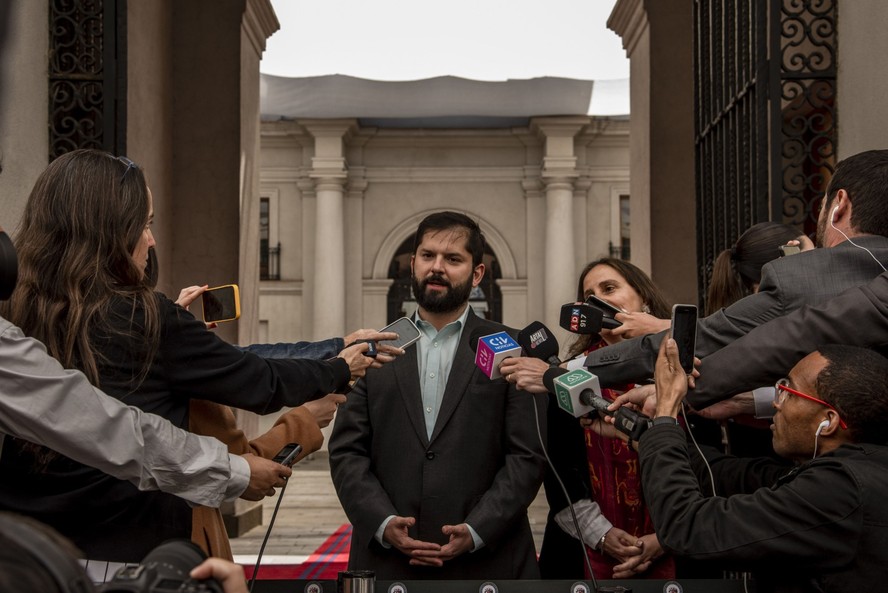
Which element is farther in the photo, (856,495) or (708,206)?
(708,206)

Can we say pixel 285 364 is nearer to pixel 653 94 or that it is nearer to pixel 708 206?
pixel 708 206

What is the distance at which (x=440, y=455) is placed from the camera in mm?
3543

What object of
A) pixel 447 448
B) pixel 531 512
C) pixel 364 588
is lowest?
pixel 531 512

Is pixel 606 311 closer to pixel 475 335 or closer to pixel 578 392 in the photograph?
pixel 475 335

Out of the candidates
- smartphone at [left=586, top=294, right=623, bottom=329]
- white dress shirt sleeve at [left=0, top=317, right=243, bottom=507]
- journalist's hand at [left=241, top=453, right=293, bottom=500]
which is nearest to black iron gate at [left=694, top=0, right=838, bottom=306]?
smartphone at [left=586, top=294, right=623, bottom=329]

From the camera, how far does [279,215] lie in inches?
914

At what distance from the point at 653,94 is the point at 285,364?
6.87 m

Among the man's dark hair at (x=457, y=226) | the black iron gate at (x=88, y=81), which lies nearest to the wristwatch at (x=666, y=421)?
the man's dark hair at (x=457, y=226)

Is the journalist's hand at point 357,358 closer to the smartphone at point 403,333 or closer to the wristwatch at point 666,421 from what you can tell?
the smartphone at point 403,333

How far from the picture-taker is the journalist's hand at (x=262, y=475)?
2682 millimetres

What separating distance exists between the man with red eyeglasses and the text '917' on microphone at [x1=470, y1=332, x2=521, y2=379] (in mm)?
587

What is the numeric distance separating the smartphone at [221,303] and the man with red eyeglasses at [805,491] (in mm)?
1467

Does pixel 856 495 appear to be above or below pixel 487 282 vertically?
below

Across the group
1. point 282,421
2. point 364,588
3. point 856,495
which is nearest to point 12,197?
point 282,421
